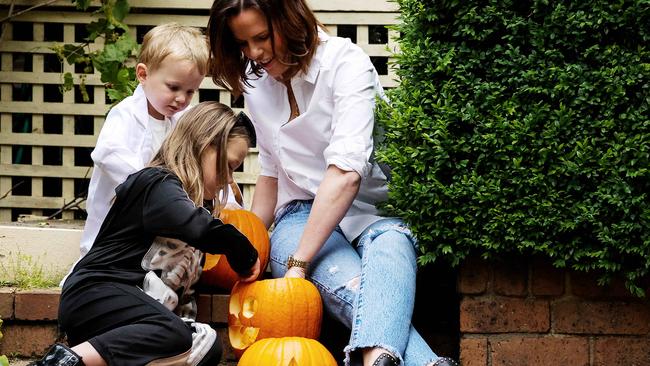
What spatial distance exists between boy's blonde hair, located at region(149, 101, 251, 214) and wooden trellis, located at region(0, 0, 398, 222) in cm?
154

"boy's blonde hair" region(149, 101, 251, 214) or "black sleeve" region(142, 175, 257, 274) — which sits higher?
"boy's blonde hair" region(149, 101, 251, 214)

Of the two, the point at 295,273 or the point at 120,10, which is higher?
the point at 120,10

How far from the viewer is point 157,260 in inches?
118

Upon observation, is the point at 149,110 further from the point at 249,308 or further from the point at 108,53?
the point at 108,53

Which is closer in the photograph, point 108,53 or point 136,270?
point 136,270

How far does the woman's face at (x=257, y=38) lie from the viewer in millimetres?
3170

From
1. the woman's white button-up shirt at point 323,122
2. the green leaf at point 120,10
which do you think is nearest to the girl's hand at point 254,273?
the woman's white button-up shirt at point 323,122

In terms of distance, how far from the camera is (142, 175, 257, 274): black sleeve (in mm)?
2855

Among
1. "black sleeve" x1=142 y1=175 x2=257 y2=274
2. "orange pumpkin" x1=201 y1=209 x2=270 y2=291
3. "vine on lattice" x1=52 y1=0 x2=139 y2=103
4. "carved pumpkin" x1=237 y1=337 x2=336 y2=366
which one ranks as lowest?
"carved pumpkin" x1=237 y1=337 x2=336 y2=366

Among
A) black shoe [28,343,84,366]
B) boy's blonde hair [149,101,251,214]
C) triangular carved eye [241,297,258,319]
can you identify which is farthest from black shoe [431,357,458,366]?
black shoe [28,343,84,366]

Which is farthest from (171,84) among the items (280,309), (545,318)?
(545,318)

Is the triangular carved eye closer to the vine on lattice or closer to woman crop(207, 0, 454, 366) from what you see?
woman crop(207, 0, 454, 366)

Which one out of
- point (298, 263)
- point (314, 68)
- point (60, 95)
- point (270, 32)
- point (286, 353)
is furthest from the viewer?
point (60, 95)

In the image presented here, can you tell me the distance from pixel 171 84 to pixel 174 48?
0.14m
